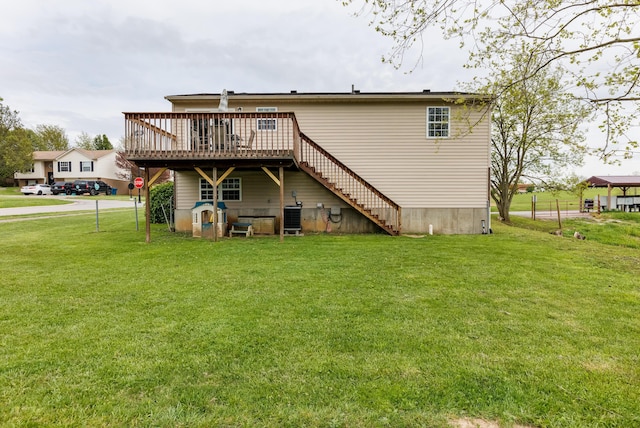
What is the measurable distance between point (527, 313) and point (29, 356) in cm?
557

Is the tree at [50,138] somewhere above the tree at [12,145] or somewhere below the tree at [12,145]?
above

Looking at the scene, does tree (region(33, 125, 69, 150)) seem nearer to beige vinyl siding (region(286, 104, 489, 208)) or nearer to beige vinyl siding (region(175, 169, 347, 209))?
beige vinyl siding (region(175, 169, 347, 209))

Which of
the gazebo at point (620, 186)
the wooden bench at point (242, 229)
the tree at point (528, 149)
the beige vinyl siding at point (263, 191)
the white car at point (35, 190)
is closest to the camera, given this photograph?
the wooden bench at point (242, 229)

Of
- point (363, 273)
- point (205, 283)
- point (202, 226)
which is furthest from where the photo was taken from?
point (202, 226)

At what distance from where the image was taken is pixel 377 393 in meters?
2.57

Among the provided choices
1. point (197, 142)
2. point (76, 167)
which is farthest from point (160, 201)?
point (76, 167)

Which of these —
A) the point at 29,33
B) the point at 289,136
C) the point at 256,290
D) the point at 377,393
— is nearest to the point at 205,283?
the point at 256,290

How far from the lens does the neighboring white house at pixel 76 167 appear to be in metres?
45.8

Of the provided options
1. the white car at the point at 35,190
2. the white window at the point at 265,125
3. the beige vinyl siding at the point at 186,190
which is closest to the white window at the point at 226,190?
the beige vinyl siding at the point at 186,190

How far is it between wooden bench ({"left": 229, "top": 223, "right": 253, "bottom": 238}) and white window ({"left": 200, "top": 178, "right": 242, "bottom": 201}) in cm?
135

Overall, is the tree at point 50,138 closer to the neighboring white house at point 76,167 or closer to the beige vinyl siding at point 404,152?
the neighboring white house at point 76,167

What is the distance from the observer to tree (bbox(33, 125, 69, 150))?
5834cm

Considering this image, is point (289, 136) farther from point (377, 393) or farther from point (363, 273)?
point (377, 393)

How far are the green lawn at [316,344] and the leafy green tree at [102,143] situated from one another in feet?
218
